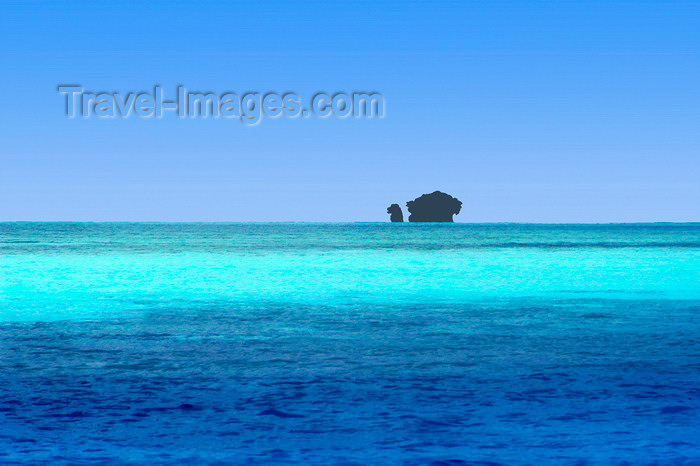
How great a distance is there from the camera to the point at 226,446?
22.7ft

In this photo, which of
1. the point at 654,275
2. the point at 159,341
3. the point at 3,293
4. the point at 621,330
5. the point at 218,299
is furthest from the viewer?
the point at 654,275

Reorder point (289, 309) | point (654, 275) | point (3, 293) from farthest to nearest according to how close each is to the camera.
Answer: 1. point (654, 275)
2. point (3, 293)
3. point (289, 309)

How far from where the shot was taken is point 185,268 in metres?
38.8

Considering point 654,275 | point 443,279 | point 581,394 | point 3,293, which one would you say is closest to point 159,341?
point 581,394

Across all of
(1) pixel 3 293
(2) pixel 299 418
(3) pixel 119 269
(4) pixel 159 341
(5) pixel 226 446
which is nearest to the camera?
(5) pixel 226 446

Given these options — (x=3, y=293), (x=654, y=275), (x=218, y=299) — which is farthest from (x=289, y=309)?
(x=654, y=275)

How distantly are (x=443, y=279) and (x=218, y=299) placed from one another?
36.7 feet

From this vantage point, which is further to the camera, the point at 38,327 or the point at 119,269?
the point at 119,269

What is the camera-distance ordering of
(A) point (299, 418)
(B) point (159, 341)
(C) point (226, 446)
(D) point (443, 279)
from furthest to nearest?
1. (D) point (443, 279)
2. (B) point (159, 341)
3. (A) point (299, 418)
4. (C) point (226, 446)

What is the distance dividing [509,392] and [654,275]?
26.4 m

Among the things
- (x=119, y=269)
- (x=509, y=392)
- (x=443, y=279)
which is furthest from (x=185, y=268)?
(x=509, y=392)

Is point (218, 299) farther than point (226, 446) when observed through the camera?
Yes

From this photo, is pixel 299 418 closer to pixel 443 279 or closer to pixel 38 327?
pixel 38 327

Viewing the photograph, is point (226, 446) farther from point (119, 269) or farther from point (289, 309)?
point (119, 269)
